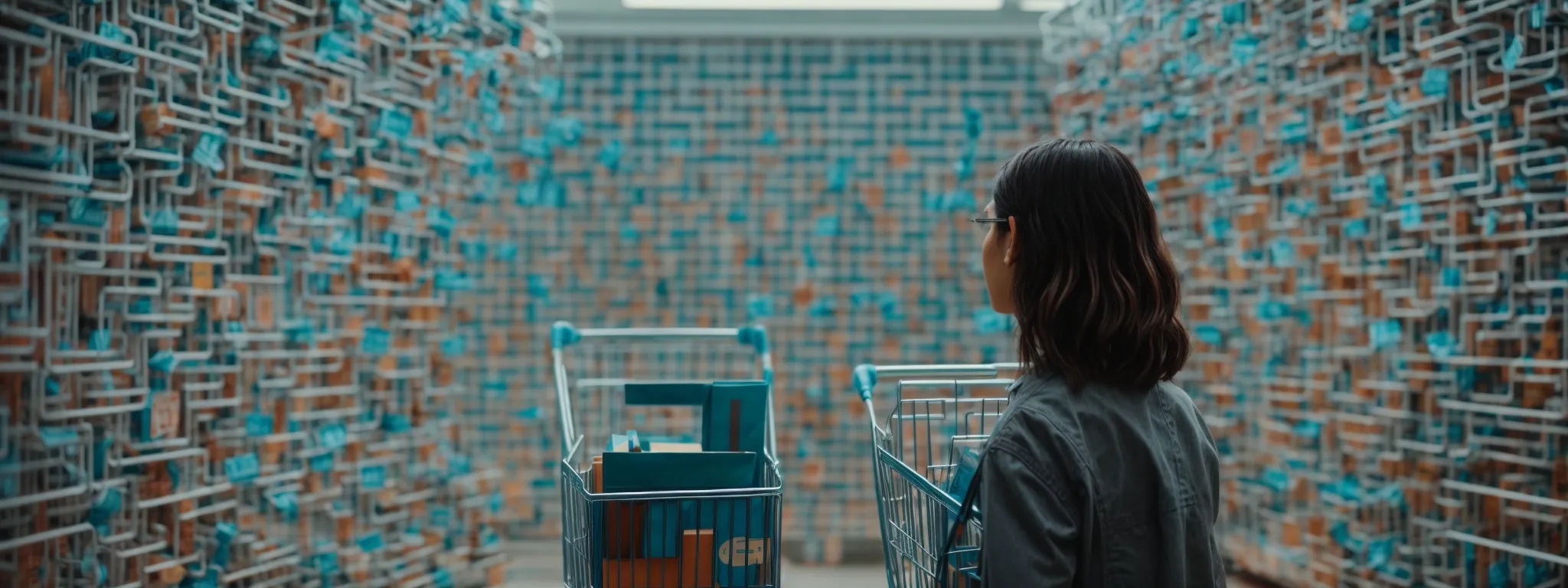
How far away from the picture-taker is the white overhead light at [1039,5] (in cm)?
506

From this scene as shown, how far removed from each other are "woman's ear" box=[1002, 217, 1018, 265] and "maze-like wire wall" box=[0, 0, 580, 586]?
6.07 feet

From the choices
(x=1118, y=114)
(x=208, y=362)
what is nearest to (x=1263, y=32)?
(x=1118, y=114)

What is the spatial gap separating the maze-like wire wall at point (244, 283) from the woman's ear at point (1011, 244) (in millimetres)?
1851

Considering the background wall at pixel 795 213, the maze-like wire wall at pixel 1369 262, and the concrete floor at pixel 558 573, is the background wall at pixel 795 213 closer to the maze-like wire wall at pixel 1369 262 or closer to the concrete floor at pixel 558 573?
the concrete floor at pixel 558 573

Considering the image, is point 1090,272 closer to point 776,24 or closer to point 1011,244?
point 1011,244

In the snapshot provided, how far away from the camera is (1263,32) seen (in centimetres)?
374

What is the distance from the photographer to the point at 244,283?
111 inches

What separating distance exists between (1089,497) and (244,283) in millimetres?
2344

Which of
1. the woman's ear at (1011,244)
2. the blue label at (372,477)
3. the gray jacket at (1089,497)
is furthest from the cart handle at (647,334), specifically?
the gray jacket at (1089,497)

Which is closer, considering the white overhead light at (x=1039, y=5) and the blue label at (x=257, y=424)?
the blue label at (x=257, y=424)

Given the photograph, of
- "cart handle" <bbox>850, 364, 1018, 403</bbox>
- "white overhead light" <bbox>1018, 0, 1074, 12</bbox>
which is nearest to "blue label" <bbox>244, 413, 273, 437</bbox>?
"cart handle" <bbox>850, 364, 1018, 403</bbox>

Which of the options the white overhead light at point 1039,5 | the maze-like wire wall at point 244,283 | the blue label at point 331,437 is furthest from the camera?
the white overhead light at point 1039,5

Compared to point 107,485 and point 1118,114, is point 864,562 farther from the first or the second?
point 107,485

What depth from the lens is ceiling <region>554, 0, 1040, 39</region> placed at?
4922mm
